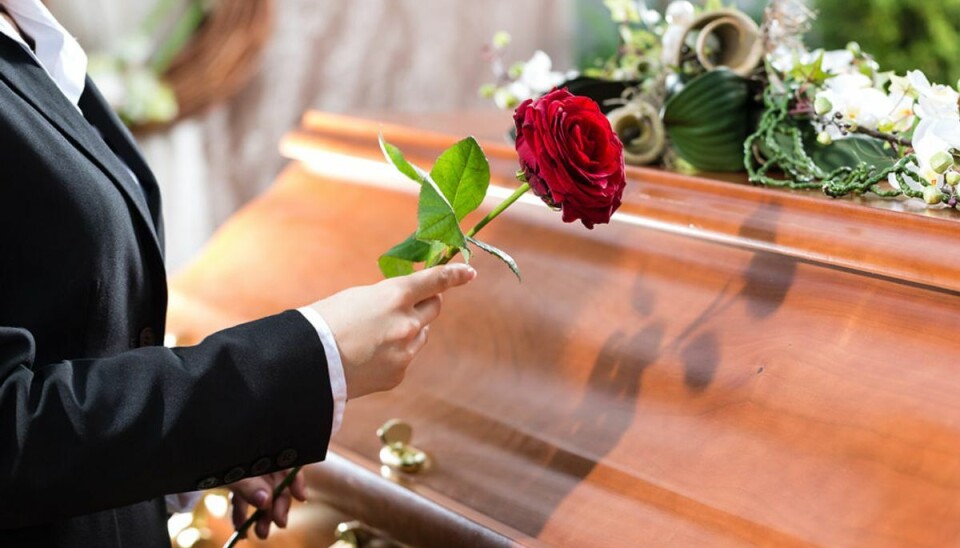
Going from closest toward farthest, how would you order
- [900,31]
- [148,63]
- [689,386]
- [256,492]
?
1. [689,386]
2. [256,492]
3. [148,63]
4. [900,31]

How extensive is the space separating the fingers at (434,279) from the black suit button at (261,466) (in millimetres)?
177

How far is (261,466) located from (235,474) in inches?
0.8

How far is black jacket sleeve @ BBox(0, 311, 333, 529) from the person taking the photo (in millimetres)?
748

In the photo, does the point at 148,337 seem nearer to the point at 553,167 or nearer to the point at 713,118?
the point at 553,167

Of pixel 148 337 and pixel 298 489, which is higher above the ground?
pixel 148 337

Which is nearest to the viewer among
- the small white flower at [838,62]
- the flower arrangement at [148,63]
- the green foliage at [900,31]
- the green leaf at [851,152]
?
the green leaf at [851,152]

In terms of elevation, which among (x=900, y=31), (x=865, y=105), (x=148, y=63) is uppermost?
(x=865, y=105)

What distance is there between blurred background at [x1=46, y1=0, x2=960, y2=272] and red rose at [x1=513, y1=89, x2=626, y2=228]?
81.5 inches

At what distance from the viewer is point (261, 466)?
32.7 inches

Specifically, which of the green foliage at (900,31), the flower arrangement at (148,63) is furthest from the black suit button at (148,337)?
the green foliage at (900,31)

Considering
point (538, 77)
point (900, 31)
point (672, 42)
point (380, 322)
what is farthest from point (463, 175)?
point (900, 31)

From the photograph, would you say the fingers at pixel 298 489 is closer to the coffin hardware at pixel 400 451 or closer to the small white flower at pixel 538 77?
the coffin hardware at pixel 400 451

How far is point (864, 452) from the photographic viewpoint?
84cm

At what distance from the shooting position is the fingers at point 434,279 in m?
0.84
